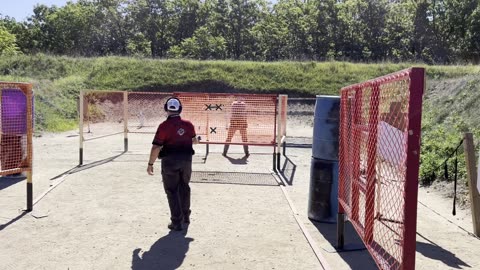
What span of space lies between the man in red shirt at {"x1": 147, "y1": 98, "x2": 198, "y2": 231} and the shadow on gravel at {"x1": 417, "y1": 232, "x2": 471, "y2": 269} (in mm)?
3141

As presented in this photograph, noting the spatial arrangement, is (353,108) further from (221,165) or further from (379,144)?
(221,165)

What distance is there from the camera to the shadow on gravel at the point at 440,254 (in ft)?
18.5

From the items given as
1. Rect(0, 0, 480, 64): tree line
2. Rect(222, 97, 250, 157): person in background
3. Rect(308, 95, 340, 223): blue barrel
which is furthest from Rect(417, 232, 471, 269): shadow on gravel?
Rect(0, 0, 480, 64): tree line

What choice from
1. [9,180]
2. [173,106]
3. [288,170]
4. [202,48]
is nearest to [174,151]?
[173,106]

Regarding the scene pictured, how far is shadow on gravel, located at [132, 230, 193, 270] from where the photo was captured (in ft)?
17.7

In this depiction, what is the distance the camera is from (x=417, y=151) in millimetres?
3203

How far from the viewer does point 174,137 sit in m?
6.67

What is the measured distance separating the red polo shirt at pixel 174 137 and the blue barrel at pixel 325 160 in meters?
1.90

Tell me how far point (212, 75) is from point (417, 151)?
33109mm

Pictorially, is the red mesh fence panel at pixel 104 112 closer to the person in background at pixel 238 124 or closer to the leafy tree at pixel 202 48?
the person in background at pixel 238 124

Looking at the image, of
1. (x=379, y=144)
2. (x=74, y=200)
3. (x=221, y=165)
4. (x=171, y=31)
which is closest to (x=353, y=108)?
(x=379, y=144)

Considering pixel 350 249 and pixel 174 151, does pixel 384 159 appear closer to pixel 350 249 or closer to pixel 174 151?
pixel 350 249

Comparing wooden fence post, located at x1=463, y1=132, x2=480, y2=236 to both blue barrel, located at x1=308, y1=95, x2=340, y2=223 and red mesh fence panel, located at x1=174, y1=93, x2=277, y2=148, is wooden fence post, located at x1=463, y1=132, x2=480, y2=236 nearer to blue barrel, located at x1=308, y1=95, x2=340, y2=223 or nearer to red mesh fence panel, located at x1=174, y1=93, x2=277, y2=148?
blue barrel, located at x1=308, y1=95, x2=340, y2=223

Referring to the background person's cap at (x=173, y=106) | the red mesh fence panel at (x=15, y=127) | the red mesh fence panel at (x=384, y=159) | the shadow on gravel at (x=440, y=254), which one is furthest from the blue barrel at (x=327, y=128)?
the red mesh fence panel at (x=15, y=127)
